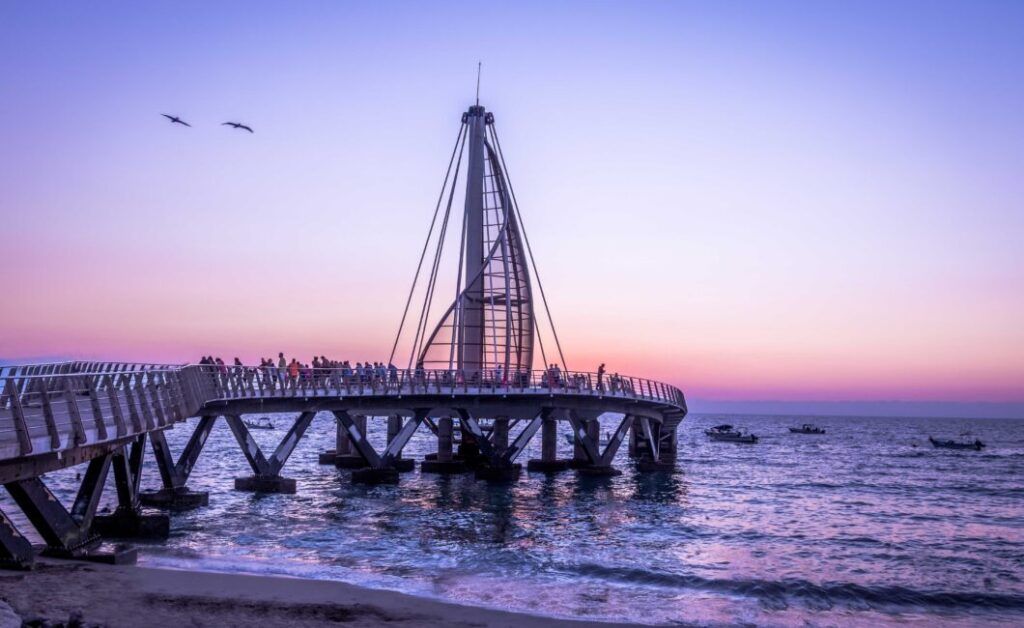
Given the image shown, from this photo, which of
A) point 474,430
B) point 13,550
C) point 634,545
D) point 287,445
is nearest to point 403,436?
point 474,430

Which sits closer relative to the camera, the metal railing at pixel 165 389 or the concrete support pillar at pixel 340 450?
the metal railing at pixel 165 389

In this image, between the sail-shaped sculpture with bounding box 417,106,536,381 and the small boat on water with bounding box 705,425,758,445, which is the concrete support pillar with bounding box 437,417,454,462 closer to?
the sail-shaped sculpture with bounding box 417,106,536,381

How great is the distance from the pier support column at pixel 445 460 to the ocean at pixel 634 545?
3.20 ft

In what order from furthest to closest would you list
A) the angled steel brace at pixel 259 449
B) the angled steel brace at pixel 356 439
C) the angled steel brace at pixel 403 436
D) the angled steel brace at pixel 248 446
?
the angled steel brace at pixel 403 436 → the angled steel brace at pixel 356 439 → the angled steel brace at pixel 259 449 → the angled steel brace at pixel 248 446

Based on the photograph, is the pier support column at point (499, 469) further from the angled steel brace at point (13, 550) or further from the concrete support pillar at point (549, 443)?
the angled steel brace at point (13, 550)

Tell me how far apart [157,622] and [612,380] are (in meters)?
38.7

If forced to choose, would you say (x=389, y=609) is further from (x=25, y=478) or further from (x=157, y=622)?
(x=25, y=478)

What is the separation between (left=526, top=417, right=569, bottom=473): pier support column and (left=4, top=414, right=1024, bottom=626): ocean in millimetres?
1752

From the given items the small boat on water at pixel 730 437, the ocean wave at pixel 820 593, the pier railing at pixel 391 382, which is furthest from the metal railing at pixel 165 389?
the small boat on water at pixel 730 437

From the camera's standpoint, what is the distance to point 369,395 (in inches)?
1615

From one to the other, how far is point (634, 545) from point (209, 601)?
53.1 ft

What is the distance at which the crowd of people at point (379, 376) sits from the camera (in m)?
36.8

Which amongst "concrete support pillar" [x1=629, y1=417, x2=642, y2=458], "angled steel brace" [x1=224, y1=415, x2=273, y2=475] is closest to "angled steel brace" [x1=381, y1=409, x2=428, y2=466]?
"angled steel brace" [x1=224, y1=415, x2=273, y2=475]

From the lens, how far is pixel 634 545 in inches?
1161
